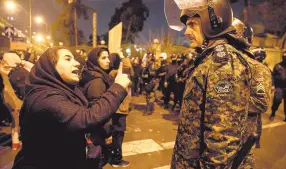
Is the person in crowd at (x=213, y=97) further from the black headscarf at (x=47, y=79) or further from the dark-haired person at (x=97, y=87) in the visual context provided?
the dark-haired person at (x=97, y=87)

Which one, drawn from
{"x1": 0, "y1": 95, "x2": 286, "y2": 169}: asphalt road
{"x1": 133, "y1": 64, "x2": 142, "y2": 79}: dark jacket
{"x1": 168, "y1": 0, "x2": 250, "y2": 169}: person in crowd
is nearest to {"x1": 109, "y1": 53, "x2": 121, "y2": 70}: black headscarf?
{"x1": 0, "y1": 95, "x2": 286, "y2": 169}: asphalt road

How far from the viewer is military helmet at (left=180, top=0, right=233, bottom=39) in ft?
5.38

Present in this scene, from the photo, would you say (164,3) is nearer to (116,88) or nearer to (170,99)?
(116,88)

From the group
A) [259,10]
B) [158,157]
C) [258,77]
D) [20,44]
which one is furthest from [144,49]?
[258,77]

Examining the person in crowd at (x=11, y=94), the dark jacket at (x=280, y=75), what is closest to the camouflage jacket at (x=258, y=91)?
the person in crowd at (x=11, y=94)

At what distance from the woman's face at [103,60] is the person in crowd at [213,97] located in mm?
2030

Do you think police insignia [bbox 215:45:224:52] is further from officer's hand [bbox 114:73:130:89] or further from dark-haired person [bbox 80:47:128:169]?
dark-haired person [bbox 80:47:128:169]

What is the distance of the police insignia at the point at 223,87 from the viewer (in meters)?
1.42

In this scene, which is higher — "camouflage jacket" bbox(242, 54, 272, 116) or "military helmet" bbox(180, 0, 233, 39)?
"military helmet" bbox(180, 0, 233, 39)

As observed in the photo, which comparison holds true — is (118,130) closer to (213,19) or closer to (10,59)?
(213,19)

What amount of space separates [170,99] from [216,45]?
742 centimetres

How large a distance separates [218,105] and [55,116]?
48.3 inches

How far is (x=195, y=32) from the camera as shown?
5.96 feet

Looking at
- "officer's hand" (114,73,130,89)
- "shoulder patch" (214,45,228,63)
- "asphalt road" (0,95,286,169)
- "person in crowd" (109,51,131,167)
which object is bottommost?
"asphalt road" (0,95,286,169)
